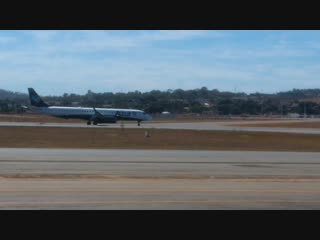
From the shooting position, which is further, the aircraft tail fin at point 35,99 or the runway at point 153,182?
the aircraft tail fin at point 35,99

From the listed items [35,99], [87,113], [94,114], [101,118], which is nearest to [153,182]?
[101,118]

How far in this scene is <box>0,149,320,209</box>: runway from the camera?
584 inches

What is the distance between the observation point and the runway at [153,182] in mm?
→ 14844

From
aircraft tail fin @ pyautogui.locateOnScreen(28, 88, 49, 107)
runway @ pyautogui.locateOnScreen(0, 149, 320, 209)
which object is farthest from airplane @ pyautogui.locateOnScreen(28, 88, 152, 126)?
runway @ pyautogui.locateOnScreen(0, 149, 320, 209)

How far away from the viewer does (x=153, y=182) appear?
786 inches

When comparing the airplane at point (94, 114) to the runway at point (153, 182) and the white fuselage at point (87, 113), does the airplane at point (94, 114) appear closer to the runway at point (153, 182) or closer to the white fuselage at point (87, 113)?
the white fuselage at point (87, 113)

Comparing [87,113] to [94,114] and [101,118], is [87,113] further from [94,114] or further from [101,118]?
[101,118]

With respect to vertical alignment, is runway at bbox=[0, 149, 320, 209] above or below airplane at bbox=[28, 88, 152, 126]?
above

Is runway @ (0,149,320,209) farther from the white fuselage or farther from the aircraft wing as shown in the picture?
the white fuselage

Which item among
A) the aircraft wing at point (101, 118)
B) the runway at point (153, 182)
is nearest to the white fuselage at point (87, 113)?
the aircraft wing at point (101, 118)

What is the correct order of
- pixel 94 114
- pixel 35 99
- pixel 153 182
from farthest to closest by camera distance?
1. pixel 35 99
2. pixel 94 114
3. pixel 153 182
